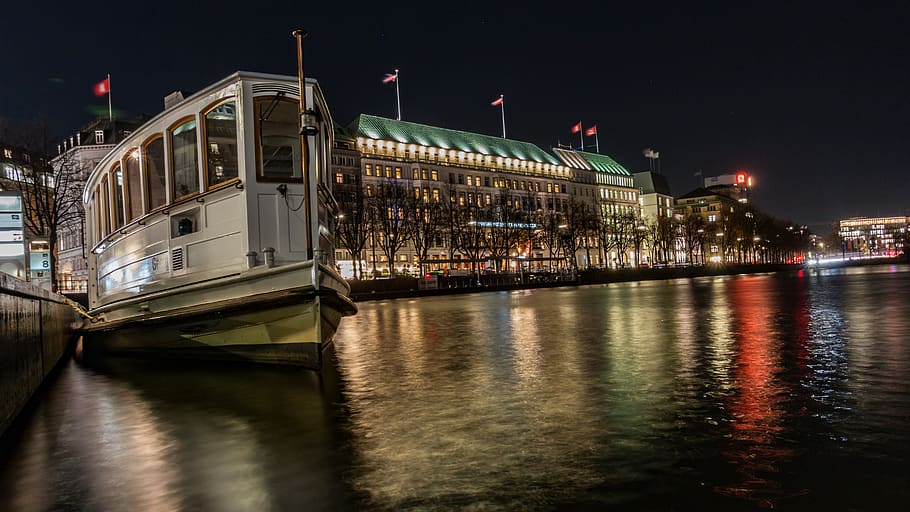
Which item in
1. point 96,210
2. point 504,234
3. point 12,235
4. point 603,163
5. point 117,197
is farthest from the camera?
point 603,163

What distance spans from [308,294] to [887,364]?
8310mm

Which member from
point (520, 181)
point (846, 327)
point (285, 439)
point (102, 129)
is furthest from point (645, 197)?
point (285, 439)

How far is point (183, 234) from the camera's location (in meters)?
12.2

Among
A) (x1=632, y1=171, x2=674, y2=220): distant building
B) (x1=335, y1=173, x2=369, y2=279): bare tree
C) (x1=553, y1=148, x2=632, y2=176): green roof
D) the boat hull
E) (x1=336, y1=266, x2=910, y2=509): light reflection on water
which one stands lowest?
(x1=336, y1=266, x2=910, y2=509): light reflection on water

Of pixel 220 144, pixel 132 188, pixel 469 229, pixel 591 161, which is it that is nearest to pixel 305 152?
pixel 220 144

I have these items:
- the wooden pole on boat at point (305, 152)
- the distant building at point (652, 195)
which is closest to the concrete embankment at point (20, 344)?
the wooden pole on boat at point (305, 152)

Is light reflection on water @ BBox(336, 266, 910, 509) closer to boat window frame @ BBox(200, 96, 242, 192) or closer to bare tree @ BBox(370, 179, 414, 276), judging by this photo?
boat window frame @ BBox(200, 96, 242, 192)

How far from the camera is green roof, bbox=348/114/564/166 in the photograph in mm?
109062

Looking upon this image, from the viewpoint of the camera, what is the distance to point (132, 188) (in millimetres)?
13812

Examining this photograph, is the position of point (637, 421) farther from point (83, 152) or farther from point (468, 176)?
point (468, 176)

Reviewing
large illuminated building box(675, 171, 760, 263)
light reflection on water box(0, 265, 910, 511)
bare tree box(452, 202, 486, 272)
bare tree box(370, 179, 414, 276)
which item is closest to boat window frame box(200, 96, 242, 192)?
light reflection on water box(0, 265, 910, 511)

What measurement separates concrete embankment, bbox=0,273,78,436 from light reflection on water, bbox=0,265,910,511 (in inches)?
15.6

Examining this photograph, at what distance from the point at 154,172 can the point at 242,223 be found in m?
3.21

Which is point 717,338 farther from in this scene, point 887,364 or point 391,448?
point 391,448
